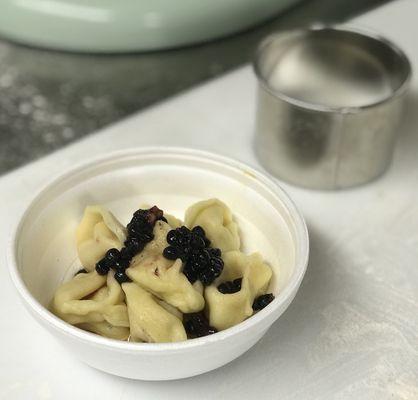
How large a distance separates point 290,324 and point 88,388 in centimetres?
23

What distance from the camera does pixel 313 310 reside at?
0.77m

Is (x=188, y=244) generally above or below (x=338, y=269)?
above

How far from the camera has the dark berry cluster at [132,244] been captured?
71 centimetres

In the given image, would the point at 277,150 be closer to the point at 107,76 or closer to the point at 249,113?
the point at 249,113

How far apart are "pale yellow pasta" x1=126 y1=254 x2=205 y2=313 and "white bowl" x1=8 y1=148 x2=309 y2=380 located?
67 mm

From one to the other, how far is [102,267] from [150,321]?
0.31 feet

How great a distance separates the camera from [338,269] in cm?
83

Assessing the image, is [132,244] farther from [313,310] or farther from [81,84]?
[81,84]

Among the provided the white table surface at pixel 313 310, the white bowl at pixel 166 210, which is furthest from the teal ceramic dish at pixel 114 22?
the white bowl at pixel 166 210

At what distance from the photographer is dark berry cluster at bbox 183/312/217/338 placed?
0.68m

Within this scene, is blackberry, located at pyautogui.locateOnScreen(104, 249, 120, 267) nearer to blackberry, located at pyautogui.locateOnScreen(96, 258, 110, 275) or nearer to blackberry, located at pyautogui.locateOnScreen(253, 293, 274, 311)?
blackberry, located at pyautogui.locateOnScreen(96, 258, 110, 275)

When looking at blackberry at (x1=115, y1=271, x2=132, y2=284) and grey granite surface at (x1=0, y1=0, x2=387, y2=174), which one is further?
grey granite surface at (x1=0, y1=0, x2=387, y2=174)

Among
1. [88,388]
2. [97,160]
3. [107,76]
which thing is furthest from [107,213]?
[107,76]

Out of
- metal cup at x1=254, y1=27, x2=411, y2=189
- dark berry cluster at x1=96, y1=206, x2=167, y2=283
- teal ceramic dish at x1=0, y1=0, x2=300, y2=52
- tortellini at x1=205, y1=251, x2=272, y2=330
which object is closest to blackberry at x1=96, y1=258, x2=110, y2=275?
dark berry cluster at x1=96, y1=206, x2=167, y2=283
